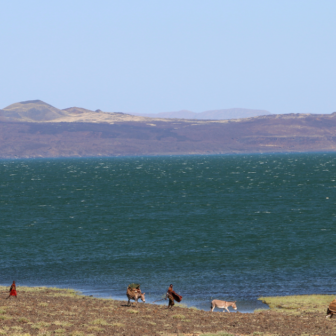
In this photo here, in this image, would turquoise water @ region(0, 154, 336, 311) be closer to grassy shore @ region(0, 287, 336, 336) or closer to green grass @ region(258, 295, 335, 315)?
green grass @ region(258, 295, 335, 315)

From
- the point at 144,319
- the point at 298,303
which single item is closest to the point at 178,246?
the point at 298,303

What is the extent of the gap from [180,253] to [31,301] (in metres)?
21.5

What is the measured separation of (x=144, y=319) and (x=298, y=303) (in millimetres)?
11180

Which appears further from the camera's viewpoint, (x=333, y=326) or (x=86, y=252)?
(x=86, y=252)

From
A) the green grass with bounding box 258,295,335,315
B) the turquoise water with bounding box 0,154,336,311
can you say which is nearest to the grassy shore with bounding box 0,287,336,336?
the green grass with bounding box 258,295,335,315

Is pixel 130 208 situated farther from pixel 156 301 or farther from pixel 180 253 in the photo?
pixel 156 301

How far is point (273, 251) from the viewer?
52.5 metres

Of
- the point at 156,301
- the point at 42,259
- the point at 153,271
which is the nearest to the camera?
the point at 156,301

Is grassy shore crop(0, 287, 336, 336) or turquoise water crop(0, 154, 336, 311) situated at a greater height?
grassy shore crop(0, 287, 336, 336)

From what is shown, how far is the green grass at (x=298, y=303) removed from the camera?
107ft

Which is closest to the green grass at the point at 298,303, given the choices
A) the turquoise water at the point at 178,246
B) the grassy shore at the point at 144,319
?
the grassy shore at the point at 144,319

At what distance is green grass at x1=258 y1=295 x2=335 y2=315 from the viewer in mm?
32656

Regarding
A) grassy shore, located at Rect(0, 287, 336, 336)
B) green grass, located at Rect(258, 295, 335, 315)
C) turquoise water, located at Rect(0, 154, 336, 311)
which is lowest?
turquoise water, located at Rect(0, 154, 336, 311)

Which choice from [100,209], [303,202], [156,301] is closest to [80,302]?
[156,301]
